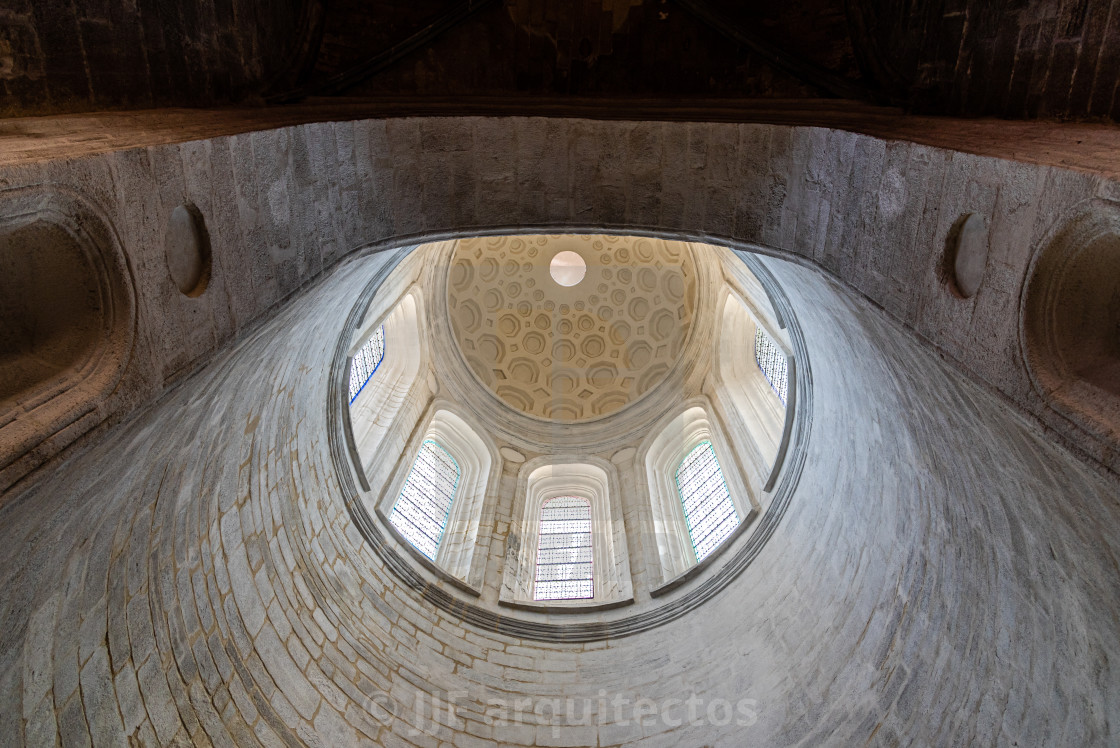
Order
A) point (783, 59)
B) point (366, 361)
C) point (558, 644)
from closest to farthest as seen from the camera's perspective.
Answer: point (783, 59) < point (558, 644) < point (366, 361)

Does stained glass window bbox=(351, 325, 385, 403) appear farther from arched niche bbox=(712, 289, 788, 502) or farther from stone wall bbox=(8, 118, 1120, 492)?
arched niche bbox=(712, 289, 788, 502)

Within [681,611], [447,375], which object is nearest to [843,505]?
[681,611]

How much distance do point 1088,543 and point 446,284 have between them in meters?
10.7

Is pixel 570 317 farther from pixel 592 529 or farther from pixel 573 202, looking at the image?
pixel 573 202

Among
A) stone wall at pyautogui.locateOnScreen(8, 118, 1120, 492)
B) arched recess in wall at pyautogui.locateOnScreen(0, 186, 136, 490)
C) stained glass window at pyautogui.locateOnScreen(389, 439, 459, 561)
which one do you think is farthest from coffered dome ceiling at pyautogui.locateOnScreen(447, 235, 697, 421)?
arched recess in wall at pyautogui.locateOnScreen(0, 186, 136, 490)

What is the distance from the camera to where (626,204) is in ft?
16.9

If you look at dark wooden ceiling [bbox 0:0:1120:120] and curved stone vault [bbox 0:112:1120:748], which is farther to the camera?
dark wooden ceiling [bbox 0:0:1120:120]

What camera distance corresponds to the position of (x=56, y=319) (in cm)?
260

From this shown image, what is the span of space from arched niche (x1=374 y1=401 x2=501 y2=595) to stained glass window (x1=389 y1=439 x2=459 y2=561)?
10cm

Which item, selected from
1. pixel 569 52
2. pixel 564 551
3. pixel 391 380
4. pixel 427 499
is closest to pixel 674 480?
pixel 564 551

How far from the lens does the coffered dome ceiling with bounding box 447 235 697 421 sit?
501 inches

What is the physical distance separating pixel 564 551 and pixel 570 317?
6008 mm

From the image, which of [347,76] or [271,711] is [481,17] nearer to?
[347,76]

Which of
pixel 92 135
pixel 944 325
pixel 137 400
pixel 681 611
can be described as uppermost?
pixel 92 135
